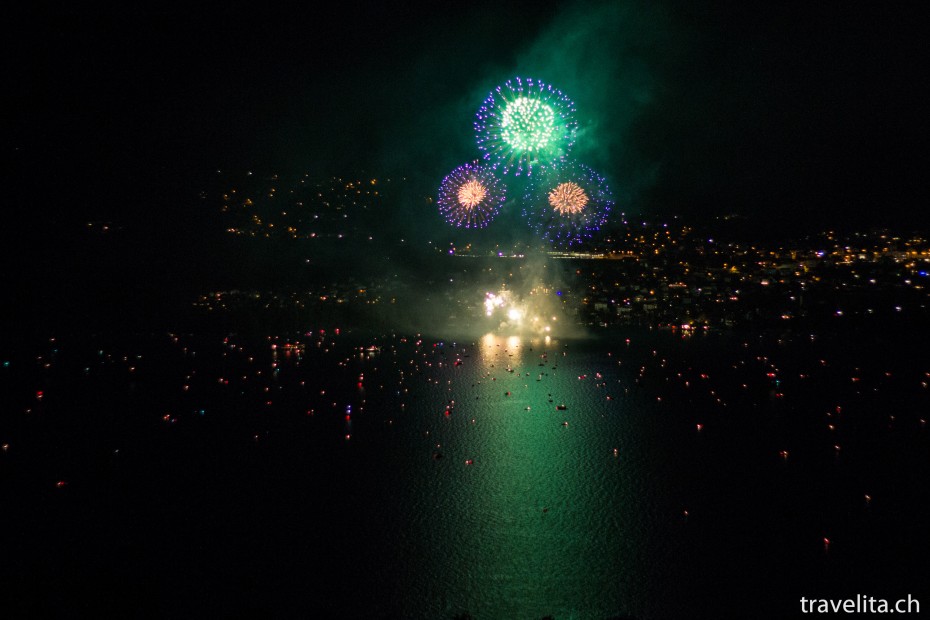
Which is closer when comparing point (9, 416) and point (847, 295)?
point (9, 416)

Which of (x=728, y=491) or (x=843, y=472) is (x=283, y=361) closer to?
(x=728, y=491)

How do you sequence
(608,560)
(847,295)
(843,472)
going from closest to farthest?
(608,560) → (843,472) → (847,295)

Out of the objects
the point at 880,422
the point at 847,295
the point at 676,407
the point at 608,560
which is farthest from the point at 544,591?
the point at 847,295

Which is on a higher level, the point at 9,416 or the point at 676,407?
the point at 676,407

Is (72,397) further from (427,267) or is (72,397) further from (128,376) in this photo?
(427,267)

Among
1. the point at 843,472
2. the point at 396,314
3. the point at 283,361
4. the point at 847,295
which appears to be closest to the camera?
the point at 843,472

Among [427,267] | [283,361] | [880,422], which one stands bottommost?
[880,422]

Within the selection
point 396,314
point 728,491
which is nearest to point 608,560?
point 728,491
